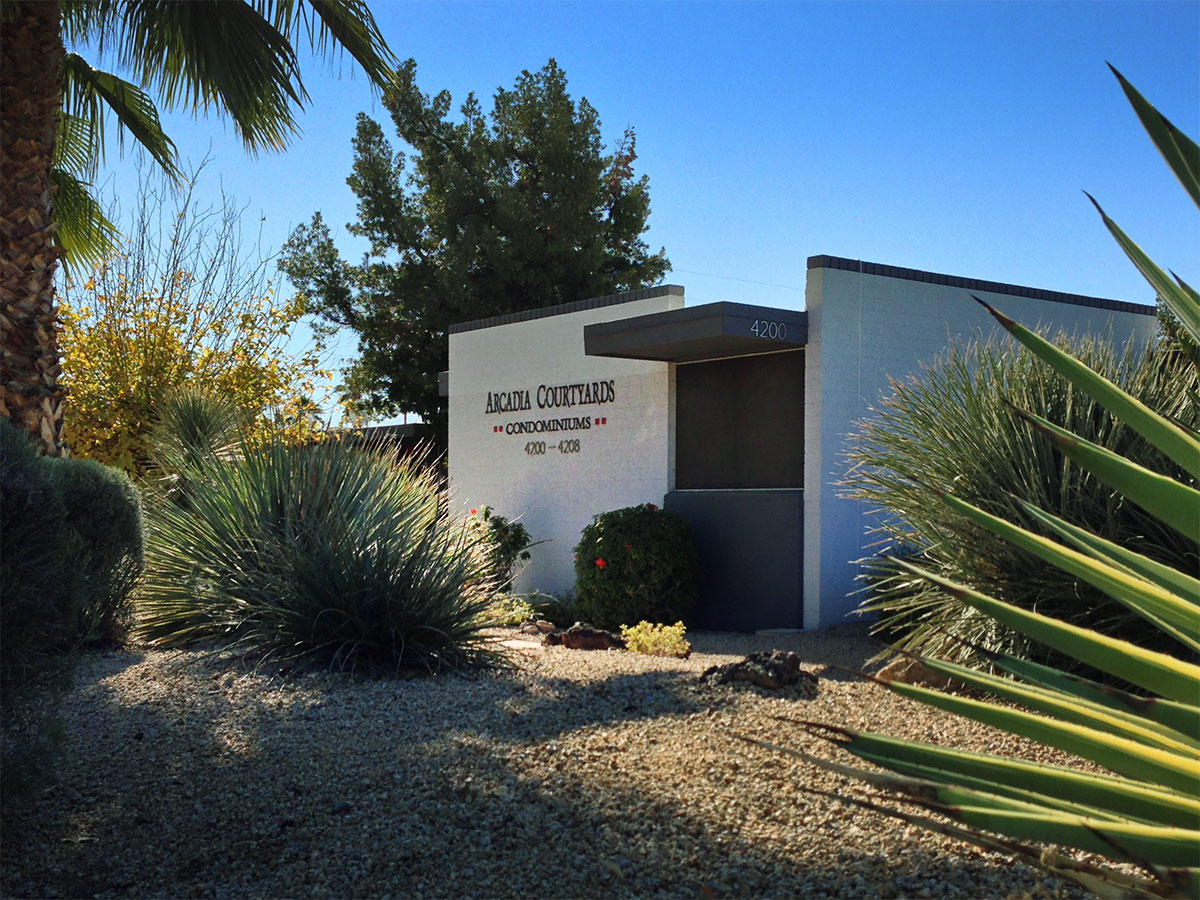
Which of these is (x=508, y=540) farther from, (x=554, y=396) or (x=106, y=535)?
(x=106, y=535)

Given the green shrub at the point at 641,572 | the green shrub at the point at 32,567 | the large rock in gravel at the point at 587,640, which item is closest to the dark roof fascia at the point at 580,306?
the green shrub at the point at 641,572

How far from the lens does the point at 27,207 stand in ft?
27.5

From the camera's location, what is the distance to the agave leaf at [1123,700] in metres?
1.76

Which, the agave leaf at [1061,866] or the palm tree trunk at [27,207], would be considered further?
the palm tree trunk at [27,207]

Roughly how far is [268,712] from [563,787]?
2057mm

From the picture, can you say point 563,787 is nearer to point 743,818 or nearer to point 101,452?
point 743,818

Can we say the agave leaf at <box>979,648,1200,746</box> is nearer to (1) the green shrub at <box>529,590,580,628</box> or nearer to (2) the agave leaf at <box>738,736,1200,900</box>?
(2) the agave leaf at <box>738,736,1200,900</box>

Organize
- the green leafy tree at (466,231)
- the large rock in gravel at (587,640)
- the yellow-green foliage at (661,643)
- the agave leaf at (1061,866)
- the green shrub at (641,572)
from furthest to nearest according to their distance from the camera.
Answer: the green leafy tree at (466,231), the green shrub at (641,572), the large rock in gravel at (587,640), the yellow-green foliage at (661,643), the agave leaf at (1061,866)

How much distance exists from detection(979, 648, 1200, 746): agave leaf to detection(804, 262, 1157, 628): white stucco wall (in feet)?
32.4

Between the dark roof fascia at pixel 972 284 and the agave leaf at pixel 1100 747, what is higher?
the dark roof fascia at pixel 972 284

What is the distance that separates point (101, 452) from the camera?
15.8 metres

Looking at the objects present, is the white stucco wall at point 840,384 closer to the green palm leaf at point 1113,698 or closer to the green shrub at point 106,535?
the green shrub at point 106,535

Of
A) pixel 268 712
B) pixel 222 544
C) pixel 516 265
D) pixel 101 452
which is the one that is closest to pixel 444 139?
pixel 516 265

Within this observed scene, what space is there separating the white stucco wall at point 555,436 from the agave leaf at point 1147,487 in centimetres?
1147
